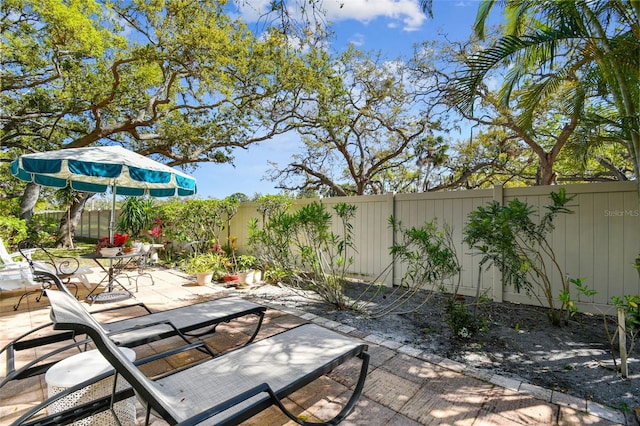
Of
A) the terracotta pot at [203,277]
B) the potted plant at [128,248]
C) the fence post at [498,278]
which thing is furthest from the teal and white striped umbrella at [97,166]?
the fence post at [498,278]

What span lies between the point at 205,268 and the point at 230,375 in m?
5.10

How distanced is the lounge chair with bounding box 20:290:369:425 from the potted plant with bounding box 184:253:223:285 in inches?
164

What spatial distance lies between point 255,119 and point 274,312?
10.9 m

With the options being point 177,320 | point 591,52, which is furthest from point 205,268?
point 591,52

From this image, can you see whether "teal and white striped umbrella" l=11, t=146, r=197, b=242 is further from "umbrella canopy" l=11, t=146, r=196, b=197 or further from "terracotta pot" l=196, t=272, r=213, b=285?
"terracotta pot" l=196, t=272, r=213, b=285

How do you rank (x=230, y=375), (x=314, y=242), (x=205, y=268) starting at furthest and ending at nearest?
(x=205, y=268)
(x=314, y=242)
(x=230, y=375)

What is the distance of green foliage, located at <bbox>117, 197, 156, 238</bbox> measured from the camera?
10242 mm

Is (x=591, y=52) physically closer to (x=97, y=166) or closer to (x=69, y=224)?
(x=97, y=166)

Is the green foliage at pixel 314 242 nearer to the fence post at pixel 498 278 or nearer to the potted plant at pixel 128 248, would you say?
the potted plant at pixel 128 248

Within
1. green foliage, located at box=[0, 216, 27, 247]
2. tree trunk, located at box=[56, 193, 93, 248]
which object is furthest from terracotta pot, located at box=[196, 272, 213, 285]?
tree trunk, located at box=[56, 193, 93, 248]

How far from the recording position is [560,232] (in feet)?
15.2

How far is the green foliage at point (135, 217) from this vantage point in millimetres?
10242

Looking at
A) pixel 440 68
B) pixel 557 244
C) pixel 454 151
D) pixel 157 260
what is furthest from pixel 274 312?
pixel 454 151

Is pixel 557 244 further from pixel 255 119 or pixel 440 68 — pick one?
pixel 255 119
